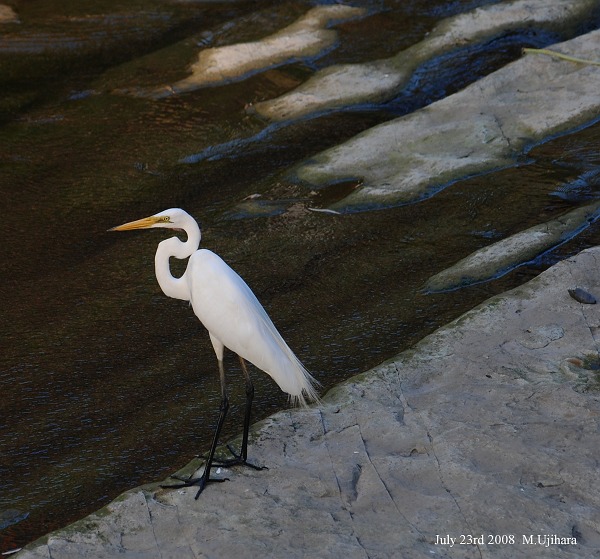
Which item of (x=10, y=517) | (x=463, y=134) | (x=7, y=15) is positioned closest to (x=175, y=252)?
(x=10, y=517)

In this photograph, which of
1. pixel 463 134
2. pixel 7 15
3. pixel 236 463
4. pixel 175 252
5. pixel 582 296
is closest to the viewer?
pixel 236 463

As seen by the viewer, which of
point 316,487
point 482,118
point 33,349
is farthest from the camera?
point 482,118

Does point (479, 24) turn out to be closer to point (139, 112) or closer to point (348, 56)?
point (348, 56)

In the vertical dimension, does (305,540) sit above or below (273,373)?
below

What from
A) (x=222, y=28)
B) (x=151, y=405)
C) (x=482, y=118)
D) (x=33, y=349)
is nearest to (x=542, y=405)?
(x=151, y=405)

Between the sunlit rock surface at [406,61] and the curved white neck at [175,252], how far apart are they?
416 centimetres

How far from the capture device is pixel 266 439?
4.01 meters

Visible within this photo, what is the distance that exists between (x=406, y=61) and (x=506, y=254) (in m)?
3.77

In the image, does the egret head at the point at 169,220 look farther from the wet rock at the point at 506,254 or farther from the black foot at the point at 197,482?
the wet rock at the point at 506,254

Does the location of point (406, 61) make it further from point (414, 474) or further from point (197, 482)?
point (197, 482)

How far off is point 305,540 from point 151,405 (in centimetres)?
148

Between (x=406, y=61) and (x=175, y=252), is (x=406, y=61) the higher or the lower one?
the lower one

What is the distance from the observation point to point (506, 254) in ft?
18.2

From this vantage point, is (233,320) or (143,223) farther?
(143,223)
